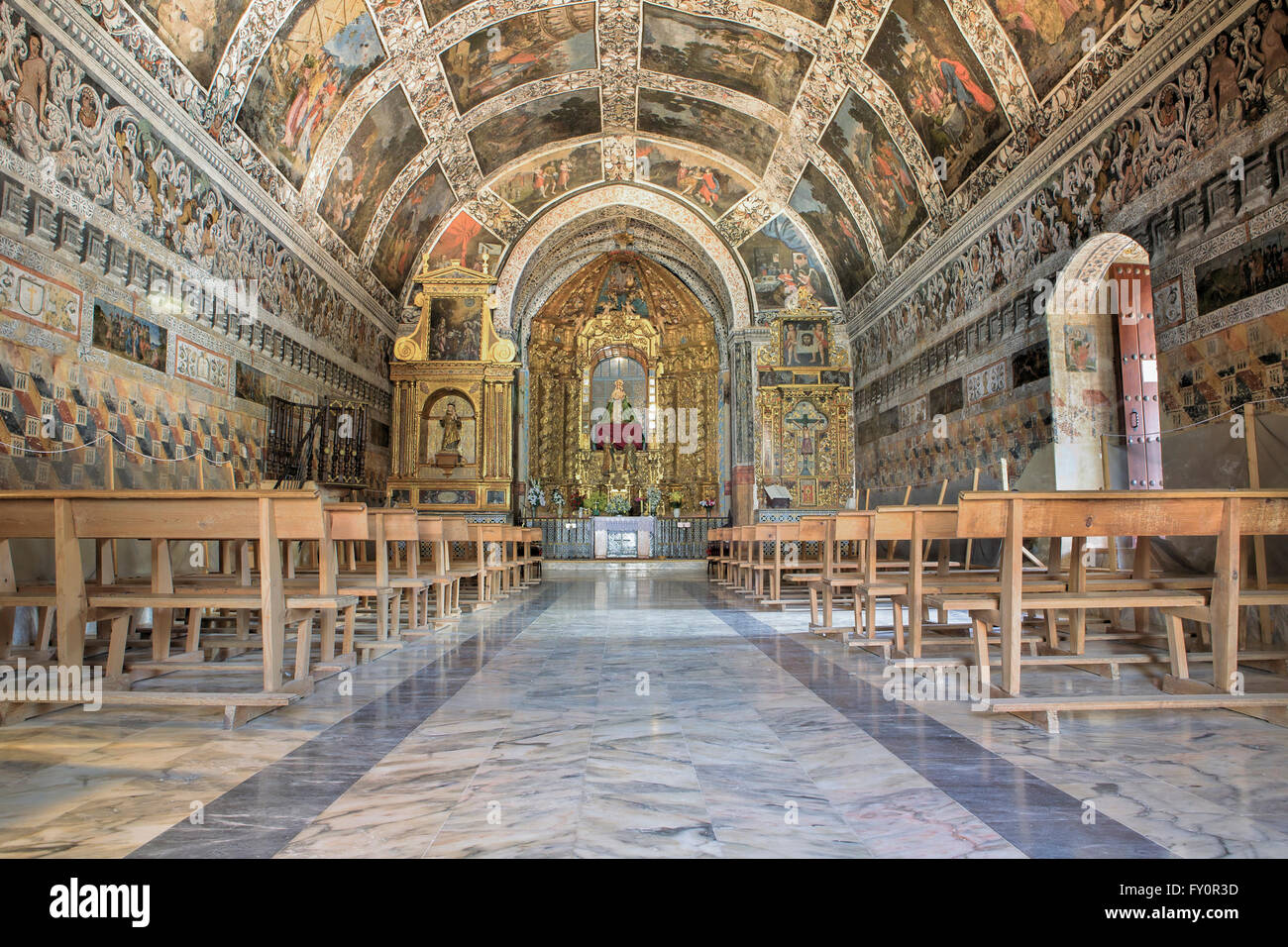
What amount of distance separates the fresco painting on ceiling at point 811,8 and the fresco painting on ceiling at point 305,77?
23.0 feet

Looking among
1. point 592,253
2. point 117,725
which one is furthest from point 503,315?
point 117,725

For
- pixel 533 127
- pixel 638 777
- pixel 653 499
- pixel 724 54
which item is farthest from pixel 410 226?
pixel 638 777

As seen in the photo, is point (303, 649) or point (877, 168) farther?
point (877, 168)

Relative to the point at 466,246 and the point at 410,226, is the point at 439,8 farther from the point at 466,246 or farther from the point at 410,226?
the point at 466,246

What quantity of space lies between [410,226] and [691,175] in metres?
7.16

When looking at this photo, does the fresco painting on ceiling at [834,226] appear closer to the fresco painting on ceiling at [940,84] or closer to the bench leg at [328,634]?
the fresco painting on ceiling at [940,84]

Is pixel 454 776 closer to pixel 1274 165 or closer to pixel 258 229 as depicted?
pixel 1274 165

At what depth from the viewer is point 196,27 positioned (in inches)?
396

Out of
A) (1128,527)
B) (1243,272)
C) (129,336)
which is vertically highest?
(1243,272)

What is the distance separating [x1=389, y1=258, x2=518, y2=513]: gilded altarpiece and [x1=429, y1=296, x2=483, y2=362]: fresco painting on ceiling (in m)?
0.02

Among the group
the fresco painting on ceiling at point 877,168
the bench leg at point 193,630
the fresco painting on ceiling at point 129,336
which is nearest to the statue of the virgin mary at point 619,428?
the fresco painting on ceiling at point 877,168
